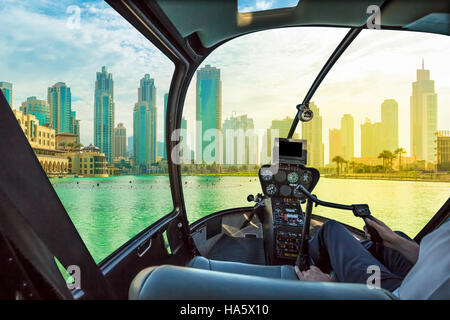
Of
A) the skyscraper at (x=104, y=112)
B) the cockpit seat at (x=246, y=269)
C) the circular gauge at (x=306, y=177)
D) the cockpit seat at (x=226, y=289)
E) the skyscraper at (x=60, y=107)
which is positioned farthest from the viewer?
the circular gauge at (x=306, y=177)

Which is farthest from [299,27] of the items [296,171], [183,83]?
[296,171]

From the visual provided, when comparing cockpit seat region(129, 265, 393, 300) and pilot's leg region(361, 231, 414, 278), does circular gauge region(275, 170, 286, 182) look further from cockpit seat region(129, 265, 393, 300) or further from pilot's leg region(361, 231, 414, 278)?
cockpit seat region(129, 265, 393, 300)

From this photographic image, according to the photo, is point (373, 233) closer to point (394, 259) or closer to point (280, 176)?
point (394, 259)

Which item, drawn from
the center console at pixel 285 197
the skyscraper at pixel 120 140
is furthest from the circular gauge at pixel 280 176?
the skyscraper at pixel 120 140

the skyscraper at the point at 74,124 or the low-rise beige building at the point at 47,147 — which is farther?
the skyscraper at the point at 74,124

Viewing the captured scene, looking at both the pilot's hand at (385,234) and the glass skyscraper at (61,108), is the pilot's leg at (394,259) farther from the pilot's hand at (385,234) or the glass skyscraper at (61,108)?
the glass skyscraper at (61,108)

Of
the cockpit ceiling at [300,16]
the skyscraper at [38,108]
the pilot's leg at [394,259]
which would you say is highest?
the cockpit ceiling at [300,16]

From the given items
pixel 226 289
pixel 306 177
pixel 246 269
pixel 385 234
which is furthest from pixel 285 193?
pixel 226 289
